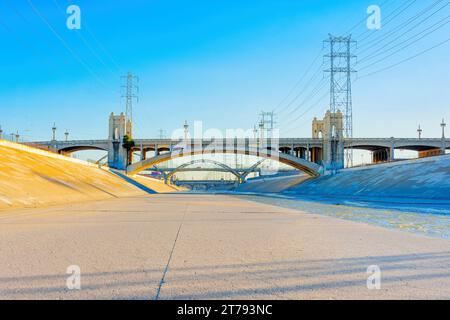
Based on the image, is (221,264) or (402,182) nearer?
(221,264)

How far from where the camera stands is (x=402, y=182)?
137 feet

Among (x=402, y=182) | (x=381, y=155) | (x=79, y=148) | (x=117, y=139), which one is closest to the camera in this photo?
(x=402, y=182)

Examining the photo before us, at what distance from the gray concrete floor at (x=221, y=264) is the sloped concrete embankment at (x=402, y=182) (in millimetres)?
27370

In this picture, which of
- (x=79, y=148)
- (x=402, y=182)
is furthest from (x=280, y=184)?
(x=79, y=148)

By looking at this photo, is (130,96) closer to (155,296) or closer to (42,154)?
(42,154)

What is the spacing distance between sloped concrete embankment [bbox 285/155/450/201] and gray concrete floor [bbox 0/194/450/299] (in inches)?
1078

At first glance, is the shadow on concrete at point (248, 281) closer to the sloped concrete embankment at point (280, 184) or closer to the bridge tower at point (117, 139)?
the sloped concrete embankment at point (280, 184)

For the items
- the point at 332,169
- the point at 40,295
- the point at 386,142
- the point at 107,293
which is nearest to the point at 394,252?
the point at 107,293

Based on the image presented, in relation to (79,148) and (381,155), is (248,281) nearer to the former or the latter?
(79,148)

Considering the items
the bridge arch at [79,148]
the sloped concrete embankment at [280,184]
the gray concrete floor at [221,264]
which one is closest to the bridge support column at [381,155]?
the sloped concrete embankment at [280,184]

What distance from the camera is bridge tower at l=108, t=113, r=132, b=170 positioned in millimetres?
96562

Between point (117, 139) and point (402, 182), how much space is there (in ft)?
252

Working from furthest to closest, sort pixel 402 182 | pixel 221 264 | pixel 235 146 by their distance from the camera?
pixel 235 146 < pixel 402 182 < pixel 221 264
